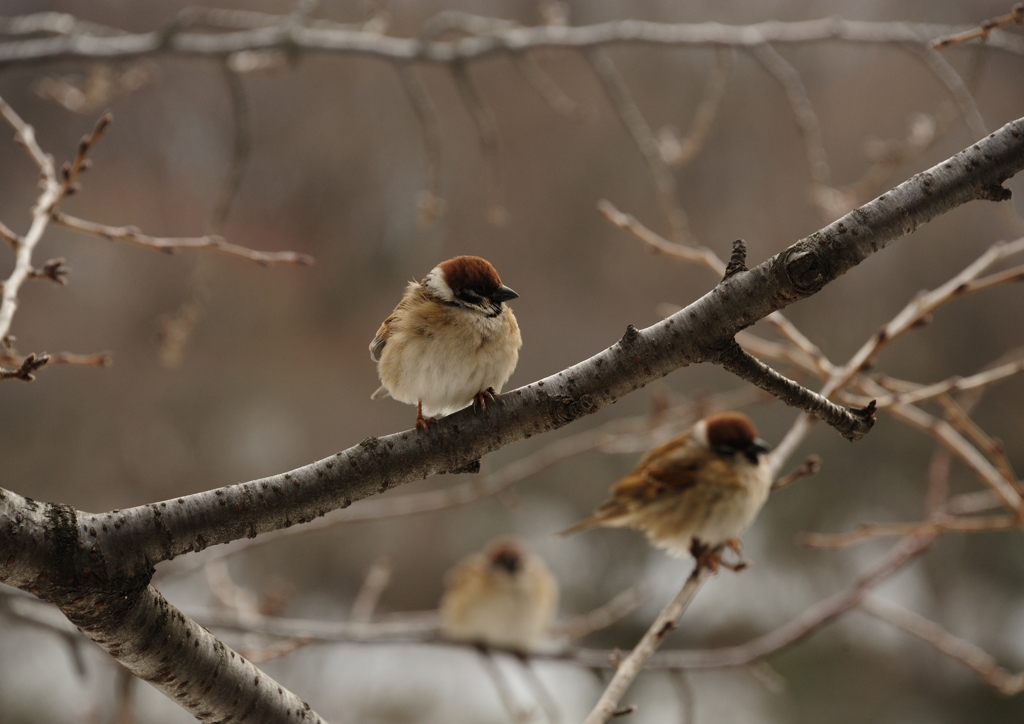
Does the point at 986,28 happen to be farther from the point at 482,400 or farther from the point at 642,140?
the point at 642,140

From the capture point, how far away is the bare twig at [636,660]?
92 cm

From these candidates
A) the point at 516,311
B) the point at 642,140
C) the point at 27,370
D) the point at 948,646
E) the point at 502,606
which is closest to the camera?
the point at 27,370

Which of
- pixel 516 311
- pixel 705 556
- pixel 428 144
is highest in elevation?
pixel 516 311

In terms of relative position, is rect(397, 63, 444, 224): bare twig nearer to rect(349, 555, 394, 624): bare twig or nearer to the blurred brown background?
rect(349, 555, 394, 624): bare twig

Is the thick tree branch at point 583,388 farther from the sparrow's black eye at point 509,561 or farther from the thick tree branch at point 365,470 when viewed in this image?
the sparrow's black eye at point 509,561

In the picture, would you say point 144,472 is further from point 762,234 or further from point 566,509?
point 762,234

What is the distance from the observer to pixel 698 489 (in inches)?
75.9

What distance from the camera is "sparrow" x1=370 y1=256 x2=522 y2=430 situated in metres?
1.15

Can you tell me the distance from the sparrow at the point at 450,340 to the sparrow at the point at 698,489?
2.48 feet

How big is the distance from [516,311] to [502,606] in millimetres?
1735

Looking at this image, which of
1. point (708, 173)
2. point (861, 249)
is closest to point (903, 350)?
point (708, 173)

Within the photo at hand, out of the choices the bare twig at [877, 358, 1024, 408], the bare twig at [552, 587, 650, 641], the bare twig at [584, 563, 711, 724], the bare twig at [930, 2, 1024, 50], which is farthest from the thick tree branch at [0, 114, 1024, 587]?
the bare twig at [552, 587, 650, 641]

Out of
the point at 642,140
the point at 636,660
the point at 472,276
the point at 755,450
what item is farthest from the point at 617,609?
the point at 642,140

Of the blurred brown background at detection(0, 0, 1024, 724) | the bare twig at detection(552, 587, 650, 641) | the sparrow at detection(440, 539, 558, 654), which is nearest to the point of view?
the bare twig at detection(552, 587, 650, 641)
